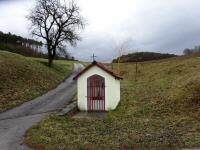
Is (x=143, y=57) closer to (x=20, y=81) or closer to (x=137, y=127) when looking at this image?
(x=20, y=81)

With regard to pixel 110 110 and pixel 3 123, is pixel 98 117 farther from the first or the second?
pixel 3 123

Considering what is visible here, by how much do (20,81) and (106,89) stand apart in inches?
560

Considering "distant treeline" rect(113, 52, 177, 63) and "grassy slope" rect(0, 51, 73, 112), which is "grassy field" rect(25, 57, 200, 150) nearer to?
"grassy slope" rect(0, 51, 73, 112)

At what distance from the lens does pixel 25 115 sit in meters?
28.0

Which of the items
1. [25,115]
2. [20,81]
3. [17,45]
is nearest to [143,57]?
[17,45]

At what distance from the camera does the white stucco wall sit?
29.2 metres

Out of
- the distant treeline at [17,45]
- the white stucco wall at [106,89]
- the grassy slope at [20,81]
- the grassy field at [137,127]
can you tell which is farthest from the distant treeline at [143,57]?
the white stucco wall at [106,89]

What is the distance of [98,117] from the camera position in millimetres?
26062

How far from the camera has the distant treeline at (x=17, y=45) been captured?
3240 inches

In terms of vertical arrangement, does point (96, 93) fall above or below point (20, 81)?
below

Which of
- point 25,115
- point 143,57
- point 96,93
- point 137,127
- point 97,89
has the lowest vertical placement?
point 25,115

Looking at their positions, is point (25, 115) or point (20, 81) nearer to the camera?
point (25, 115)

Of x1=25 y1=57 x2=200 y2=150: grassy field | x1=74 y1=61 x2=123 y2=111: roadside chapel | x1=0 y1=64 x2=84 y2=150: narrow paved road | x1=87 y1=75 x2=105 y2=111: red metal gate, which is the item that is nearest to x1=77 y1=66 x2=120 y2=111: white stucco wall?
x1=74 y1=61 x2=123 y2=111: roadside chapel

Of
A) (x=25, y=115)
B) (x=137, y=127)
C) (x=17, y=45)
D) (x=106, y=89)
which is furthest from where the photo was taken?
(x=17, y=45)
